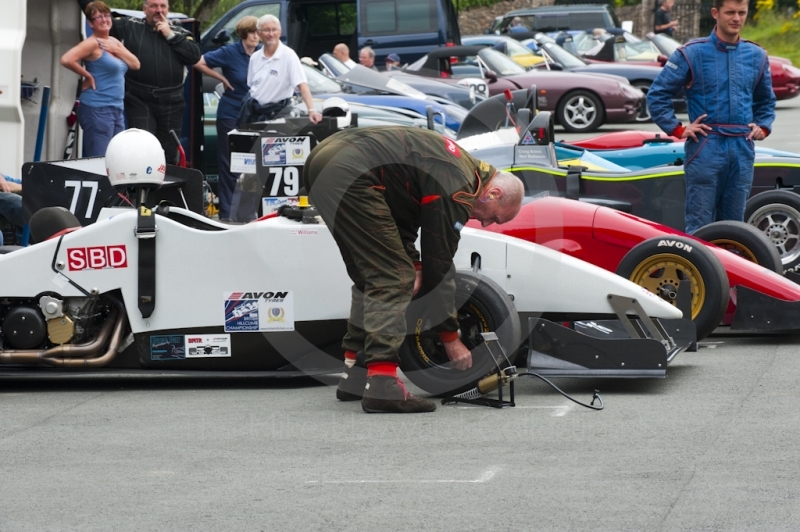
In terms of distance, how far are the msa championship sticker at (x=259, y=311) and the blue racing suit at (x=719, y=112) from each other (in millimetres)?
3113

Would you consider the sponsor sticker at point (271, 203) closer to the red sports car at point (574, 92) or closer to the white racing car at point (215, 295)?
the white racing car at point (215, 295)

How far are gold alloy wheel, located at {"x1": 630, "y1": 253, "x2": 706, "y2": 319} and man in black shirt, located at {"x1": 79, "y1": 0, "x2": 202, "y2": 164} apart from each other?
17.5 feet

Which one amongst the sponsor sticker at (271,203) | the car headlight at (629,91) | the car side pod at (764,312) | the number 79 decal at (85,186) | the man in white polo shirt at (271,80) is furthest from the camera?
the car headlight at (629,91)

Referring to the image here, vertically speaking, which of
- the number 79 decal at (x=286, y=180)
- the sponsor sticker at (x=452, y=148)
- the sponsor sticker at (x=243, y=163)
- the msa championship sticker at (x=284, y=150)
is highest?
the sponsor sticker at (x=452, y=148)

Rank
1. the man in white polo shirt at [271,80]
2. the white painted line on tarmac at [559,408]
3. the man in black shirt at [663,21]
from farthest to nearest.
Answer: the man in black shirt at [663,21] < the man in white polo shirt at [271,80] < the white painted line on tarmac at [559,408]

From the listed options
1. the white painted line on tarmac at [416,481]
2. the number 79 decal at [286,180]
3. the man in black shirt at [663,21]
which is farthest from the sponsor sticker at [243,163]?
the man in black shirt at [663,21]

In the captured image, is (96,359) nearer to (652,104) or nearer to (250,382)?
(250,382)

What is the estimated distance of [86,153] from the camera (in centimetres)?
1025

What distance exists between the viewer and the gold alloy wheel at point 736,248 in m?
7.76

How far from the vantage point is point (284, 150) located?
1036 cm

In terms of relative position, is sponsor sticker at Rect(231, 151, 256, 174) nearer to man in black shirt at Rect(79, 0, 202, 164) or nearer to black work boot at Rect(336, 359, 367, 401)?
man in black shirt at Rect(79, 0, 202, 164)

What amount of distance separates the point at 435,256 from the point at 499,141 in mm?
3847

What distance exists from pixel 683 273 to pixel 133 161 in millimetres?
3132

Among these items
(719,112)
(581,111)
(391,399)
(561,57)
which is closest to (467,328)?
(391,399)
